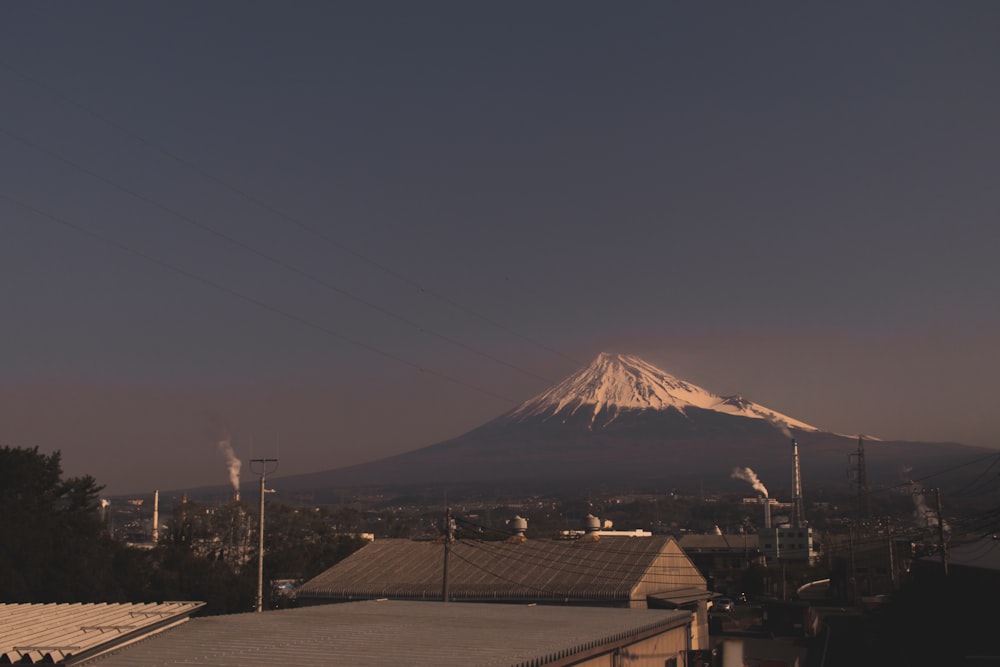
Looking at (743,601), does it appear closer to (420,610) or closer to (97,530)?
(97,530)

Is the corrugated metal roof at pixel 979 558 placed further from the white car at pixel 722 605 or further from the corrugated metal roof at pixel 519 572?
the corrugated metal roof at pixel 519 572

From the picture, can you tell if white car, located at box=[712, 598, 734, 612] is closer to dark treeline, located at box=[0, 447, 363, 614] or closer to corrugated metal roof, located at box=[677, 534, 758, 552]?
dark treeline, located at box=[0, 447, 363, 614]

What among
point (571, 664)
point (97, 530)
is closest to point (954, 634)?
point (571, 664)

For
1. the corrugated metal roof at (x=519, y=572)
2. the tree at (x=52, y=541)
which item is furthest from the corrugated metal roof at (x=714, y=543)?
the tree at (x=52, y=541)

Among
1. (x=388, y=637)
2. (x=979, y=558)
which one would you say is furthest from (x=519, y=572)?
(x=979, y=558)

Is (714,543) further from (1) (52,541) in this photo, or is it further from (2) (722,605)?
(1) (52,541)
